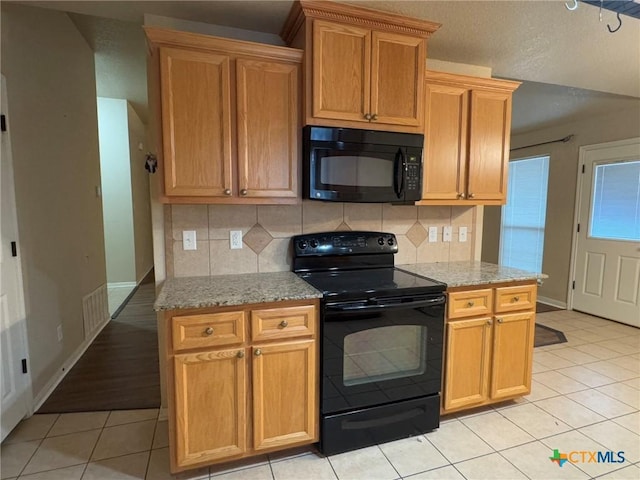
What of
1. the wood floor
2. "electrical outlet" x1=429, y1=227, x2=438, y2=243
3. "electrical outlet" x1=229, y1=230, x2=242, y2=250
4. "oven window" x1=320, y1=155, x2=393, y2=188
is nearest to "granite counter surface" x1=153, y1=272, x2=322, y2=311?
"electrical outlet" x1=229, y1=230, x2=242, y2=250

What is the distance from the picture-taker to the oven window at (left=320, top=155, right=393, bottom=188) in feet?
6.63

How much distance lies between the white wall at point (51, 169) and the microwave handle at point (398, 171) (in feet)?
7.65

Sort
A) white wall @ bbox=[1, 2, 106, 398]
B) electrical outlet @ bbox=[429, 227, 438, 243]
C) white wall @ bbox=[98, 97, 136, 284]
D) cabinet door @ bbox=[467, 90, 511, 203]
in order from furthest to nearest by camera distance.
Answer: white wall @ bbox=[98, 97, 136, 284] < electrical outlet @ bbox=[429, 227, 438, 243] < cabinet door @ bbox=[467, 90, 511, 203] < white wall @ bbox=[1, 2, 106, 398]

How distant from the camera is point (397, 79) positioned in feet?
6.84

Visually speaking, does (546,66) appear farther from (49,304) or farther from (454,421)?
(49,304)

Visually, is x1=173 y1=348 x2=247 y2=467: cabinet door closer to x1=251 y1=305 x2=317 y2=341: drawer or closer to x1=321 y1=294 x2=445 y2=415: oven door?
x1=251 y1=305 x2=317 y2=341: drawer

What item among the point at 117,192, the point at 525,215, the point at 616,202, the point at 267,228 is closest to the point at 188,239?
the point at 267,228

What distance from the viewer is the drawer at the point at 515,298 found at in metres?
2.20

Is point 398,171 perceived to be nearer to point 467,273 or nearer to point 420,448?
point 467,273

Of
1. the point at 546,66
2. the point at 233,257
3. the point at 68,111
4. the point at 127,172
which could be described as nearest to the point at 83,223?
the point at 68,111

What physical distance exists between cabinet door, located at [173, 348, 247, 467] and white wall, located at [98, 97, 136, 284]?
452cm

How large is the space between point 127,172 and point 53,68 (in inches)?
114

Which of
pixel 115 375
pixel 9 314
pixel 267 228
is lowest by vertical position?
pixel 115 375

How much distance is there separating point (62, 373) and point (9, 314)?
38.2 inches
